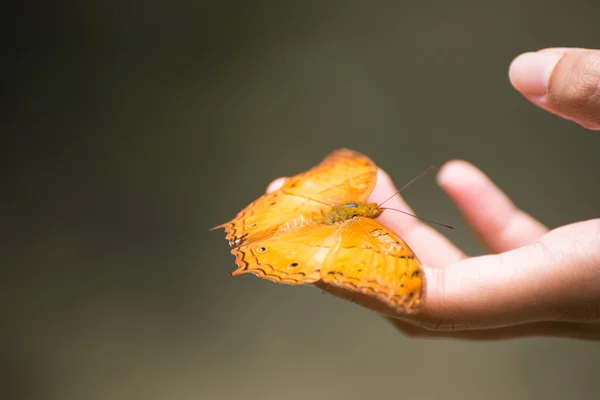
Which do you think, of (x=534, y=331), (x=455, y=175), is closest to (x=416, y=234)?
(x=455, y=175)

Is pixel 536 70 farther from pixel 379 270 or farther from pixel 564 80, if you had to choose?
pixel 379 270

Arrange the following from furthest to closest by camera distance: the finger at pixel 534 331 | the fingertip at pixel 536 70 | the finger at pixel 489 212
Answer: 1. the finger at pixel 489 212
2. the finger at pixel 534 331
3. the fingertip at pixel 536 70

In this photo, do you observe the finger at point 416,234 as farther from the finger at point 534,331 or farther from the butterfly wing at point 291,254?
the butterfly wing at point 291,254

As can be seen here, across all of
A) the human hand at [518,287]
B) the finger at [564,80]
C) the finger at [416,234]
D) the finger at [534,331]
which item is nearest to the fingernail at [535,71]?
the finger at [564,80]

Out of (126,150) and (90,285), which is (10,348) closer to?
(90,285)

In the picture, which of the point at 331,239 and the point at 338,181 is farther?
the point at 338,181

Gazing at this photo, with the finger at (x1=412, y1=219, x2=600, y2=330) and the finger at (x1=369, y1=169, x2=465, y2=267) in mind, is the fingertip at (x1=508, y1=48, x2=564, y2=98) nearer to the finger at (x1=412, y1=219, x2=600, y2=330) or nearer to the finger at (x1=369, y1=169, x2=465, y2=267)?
the finger at (x1=412, y1=219, x2=600, y2=330)

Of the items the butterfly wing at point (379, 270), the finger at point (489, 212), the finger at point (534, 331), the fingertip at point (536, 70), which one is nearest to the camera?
the butterfly wing at point (379, 270)

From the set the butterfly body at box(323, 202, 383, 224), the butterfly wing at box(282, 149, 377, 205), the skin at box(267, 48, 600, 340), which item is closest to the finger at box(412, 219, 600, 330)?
the skin at box(267, 48, 600, 340)
